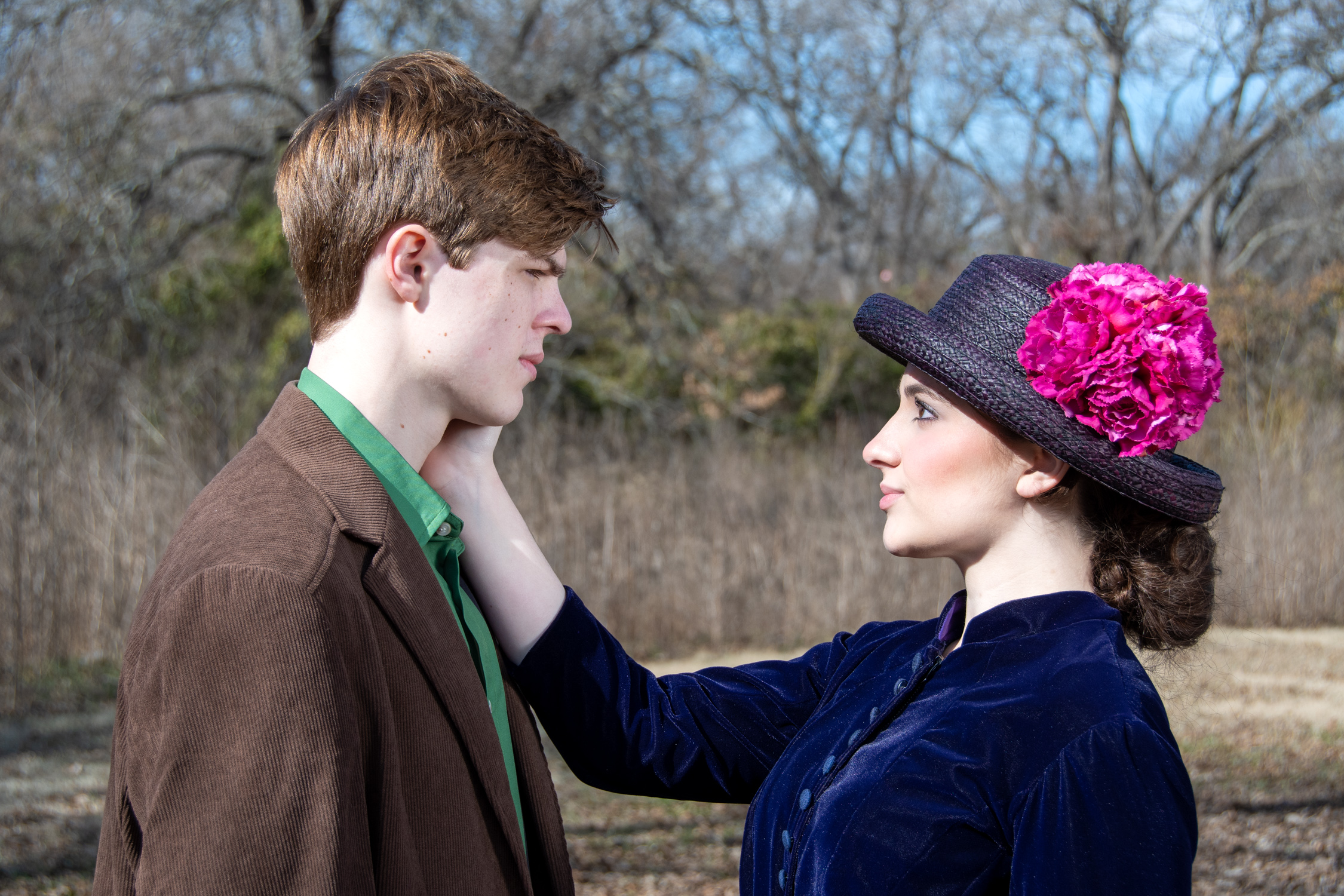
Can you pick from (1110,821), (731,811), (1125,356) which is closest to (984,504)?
(1125,356)

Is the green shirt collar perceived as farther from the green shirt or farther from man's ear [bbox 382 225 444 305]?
man's ear [bbox 382 225 444 305]

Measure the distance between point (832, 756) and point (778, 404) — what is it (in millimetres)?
12596

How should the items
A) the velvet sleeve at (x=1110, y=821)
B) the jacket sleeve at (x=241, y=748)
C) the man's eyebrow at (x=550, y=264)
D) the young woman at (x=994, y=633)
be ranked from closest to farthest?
the jacket sleeve at (x=241, y=748) < the velvet sleeve at (x=1110, y=821) < the young woman at (x=994, y=633) < the man's eyebrow at (x=550, y=264)

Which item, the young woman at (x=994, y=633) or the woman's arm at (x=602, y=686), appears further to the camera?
the woman's arm at (x=602, y=686)


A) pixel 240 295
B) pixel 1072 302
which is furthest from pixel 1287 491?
pixel 240 295

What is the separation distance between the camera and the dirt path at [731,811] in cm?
488

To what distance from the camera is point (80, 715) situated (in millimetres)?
6910

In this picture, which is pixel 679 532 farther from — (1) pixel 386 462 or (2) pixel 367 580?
(2) pixel 367 580

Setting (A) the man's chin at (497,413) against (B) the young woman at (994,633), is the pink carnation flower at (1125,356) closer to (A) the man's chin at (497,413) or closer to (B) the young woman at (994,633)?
(B) the young woman at (994,633)

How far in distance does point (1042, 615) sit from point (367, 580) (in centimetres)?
111

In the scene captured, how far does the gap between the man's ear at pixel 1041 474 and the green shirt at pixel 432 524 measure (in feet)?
3.18

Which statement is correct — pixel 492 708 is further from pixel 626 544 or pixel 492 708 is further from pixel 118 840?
pixel 626 544

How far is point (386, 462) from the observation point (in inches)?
65.7

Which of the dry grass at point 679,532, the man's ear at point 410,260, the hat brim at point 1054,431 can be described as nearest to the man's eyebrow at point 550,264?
the man's ear at point 410,260
